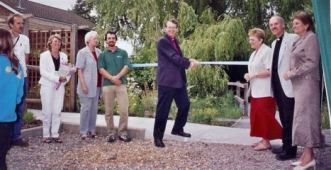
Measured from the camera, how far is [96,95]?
21.3ft

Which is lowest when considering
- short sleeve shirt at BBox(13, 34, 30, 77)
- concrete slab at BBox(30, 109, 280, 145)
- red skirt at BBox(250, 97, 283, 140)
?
concrete slab at BBox(30, 109, 280, 145)

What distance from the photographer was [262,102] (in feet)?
18.2

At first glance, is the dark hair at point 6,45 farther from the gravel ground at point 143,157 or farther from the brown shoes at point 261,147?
the brown shoes at point 261,147

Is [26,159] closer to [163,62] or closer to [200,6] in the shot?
[163,62]

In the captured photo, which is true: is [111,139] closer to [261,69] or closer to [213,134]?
[213,134]

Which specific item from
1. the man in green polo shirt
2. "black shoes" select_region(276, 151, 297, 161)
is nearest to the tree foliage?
the man in green polo shirt

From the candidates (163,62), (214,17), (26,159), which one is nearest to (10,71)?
(26,159)

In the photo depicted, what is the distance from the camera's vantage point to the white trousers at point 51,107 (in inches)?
242

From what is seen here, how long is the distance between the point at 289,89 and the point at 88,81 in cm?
266

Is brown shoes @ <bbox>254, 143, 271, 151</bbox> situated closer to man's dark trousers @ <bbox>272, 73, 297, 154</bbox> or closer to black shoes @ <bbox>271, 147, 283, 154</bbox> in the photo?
black shoes @ <bbox>271, 147, 283, 154</bbox>

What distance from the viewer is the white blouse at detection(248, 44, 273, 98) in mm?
5523

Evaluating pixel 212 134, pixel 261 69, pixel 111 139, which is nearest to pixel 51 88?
pixel 111 139

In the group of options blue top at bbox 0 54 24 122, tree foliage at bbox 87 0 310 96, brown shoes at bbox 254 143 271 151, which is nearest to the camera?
blue top at bbox 0 54 24 122

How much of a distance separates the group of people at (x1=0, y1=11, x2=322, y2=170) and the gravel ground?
0.20m
